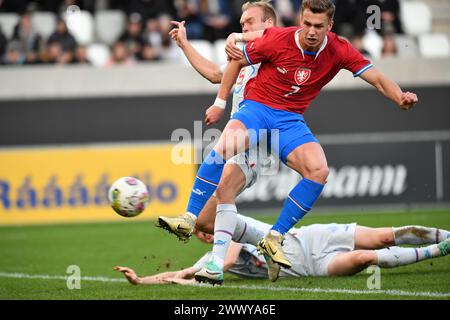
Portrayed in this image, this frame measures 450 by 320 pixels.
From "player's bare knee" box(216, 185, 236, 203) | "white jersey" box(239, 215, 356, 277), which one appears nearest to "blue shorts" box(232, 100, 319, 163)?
"player's bare knee" box(216, 185, 236, 203)

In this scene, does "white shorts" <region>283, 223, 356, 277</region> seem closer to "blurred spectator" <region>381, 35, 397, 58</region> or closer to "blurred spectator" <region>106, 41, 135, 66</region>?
"blurred spectator" <region>106, 41, 135, 66</region>

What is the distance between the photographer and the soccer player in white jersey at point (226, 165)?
24.0 ft

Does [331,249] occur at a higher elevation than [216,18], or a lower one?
lower

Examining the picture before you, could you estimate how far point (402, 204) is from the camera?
16016 millimetres

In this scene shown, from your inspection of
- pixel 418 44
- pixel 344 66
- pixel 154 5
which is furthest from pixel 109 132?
pixel 344 66

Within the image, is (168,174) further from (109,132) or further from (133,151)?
(109,132)

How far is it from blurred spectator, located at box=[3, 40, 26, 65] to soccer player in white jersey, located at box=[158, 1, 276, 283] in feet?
32.3

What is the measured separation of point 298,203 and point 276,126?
655 millimetres

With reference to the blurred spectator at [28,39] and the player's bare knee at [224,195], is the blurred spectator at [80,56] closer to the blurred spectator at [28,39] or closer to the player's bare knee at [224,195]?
the blurred spectator at [28,39]

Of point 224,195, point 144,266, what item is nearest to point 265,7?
point 224,195

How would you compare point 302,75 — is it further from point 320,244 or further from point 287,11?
point 287,11

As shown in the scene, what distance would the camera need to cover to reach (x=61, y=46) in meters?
17.5

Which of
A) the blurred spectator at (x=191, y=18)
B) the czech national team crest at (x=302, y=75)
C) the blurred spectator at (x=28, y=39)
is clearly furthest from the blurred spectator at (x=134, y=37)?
the czech national team crest at (x=302, y=75)
